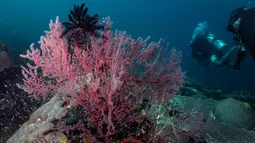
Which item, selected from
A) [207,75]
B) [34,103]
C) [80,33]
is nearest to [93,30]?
[80,33]

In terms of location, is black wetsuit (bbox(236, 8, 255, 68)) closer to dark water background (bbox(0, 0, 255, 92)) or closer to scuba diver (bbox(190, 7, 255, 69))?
scuba diver (bbox(190, 7, 255, 69))

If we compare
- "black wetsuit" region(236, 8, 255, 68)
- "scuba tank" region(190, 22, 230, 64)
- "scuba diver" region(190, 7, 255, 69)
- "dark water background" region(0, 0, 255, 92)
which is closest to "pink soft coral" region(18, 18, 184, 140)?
"black wetsuit" region(236, 8, 255, 68)

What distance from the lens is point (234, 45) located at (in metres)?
7.89

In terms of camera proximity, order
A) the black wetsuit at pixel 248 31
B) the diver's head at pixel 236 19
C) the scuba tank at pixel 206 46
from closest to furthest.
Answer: the black wetsuit at pixel 248 31 < the diver's head at pixel 236 19 < the scuba tank at pixel 206 46

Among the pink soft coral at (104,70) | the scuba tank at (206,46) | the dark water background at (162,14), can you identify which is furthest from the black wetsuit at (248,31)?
the dark water background at (162,14)

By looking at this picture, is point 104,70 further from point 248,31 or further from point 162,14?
point 162,14

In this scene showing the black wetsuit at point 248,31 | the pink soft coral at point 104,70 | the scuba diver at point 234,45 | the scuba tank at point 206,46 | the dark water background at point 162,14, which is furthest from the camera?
the dark water background at point 162,14

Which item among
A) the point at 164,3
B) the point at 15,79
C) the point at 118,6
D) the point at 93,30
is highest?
the point at 118,6

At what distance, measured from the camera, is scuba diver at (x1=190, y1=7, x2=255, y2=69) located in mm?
6461

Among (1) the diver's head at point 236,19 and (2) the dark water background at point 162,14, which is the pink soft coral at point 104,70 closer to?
(1) the diver's head at point 236,19

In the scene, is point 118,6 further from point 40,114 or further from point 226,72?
point 40,114

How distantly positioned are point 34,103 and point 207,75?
50.6m

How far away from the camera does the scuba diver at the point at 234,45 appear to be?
254 inches

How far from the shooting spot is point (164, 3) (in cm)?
12569
